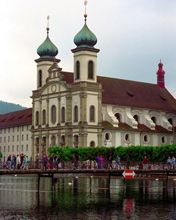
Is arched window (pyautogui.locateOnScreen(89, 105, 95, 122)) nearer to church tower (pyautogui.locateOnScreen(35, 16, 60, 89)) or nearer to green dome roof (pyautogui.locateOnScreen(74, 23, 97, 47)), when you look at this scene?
green dome roof (pyautogui.locateOnScreen(74, 23, 97, 47))

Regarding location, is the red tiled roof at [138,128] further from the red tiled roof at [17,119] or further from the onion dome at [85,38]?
the red tiled roof at [17,119]

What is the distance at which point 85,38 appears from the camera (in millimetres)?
111625

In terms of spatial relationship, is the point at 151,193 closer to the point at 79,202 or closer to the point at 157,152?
the point at 79,202

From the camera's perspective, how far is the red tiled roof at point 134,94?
A: 118000 mm

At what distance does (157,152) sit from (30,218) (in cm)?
4727

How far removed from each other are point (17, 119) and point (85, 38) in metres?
34.8

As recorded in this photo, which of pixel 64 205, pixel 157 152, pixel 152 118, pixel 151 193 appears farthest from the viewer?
pixel 152 118

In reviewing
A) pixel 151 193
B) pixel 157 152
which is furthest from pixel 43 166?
pixel 157 152

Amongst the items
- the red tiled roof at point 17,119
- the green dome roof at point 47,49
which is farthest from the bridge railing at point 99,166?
the red tiled roof at point 17,119

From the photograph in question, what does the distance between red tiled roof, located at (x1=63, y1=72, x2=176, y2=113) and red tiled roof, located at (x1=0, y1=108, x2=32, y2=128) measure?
20021mm

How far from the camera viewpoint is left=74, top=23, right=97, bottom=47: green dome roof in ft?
366

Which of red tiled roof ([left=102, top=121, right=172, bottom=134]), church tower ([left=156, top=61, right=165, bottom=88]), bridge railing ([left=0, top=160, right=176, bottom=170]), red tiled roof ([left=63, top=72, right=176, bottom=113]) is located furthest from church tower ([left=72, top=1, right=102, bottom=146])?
church tower ([left=156, top=61, right=165, bottom=88])

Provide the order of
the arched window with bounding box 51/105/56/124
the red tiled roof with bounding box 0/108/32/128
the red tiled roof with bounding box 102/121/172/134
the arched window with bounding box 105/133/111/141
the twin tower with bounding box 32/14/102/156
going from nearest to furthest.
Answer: the twin tower with bounding box 32/14/102/156, the arched window with bounding box 105/133/111/141, the red tiled roof with bounding box 102/121/172/134, the arched window with bounding box 51/105/56/124, the red tiled roof with bounding box 0/108/32/128

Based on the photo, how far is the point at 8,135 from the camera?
→ 5620 inches
